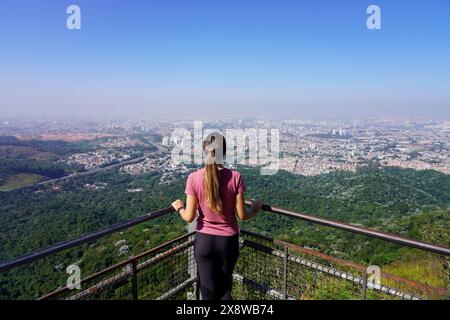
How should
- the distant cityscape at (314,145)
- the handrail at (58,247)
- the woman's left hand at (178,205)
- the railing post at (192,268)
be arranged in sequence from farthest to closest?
the distant cityscape at (314,145)
the railing post at (192,268)
the woman's left hand at (178,205)
the handrail at (58,247)

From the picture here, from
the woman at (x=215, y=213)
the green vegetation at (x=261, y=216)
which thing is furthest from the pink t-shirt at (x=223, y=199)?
the green vegetation at (x=261, y=216)

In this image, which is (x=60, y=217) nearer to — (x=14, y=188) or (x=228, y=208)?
(x=14, y=188)

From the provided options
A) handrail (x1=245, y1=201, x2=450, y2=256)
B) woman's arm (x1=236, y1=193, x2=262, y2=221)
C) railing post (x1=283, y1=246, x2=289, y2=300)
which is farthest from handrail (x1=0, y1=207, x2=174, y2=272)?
railing post (x1=283, y1=246, x2=289, y2=300)

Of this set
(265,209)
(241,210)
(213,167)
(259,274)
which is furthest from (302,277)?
(213,167)

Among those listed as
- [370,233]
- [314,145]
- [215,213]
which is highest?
[215,213]

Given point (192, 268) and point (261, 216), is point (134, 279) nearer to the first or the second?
point (192, 268)

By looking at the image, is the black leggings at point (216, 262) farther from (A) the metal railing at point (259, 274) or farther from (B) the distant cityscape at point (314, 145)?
(B) the distant cityscape at point (314, 145)

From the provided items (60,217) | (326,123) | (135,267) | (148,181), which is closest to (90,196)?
(148,181)

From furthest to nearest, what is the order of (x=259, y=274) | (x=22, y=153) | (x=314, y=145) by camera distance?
(x=314, y=145) < (x=22, y=153) < (x=259, y=274)
